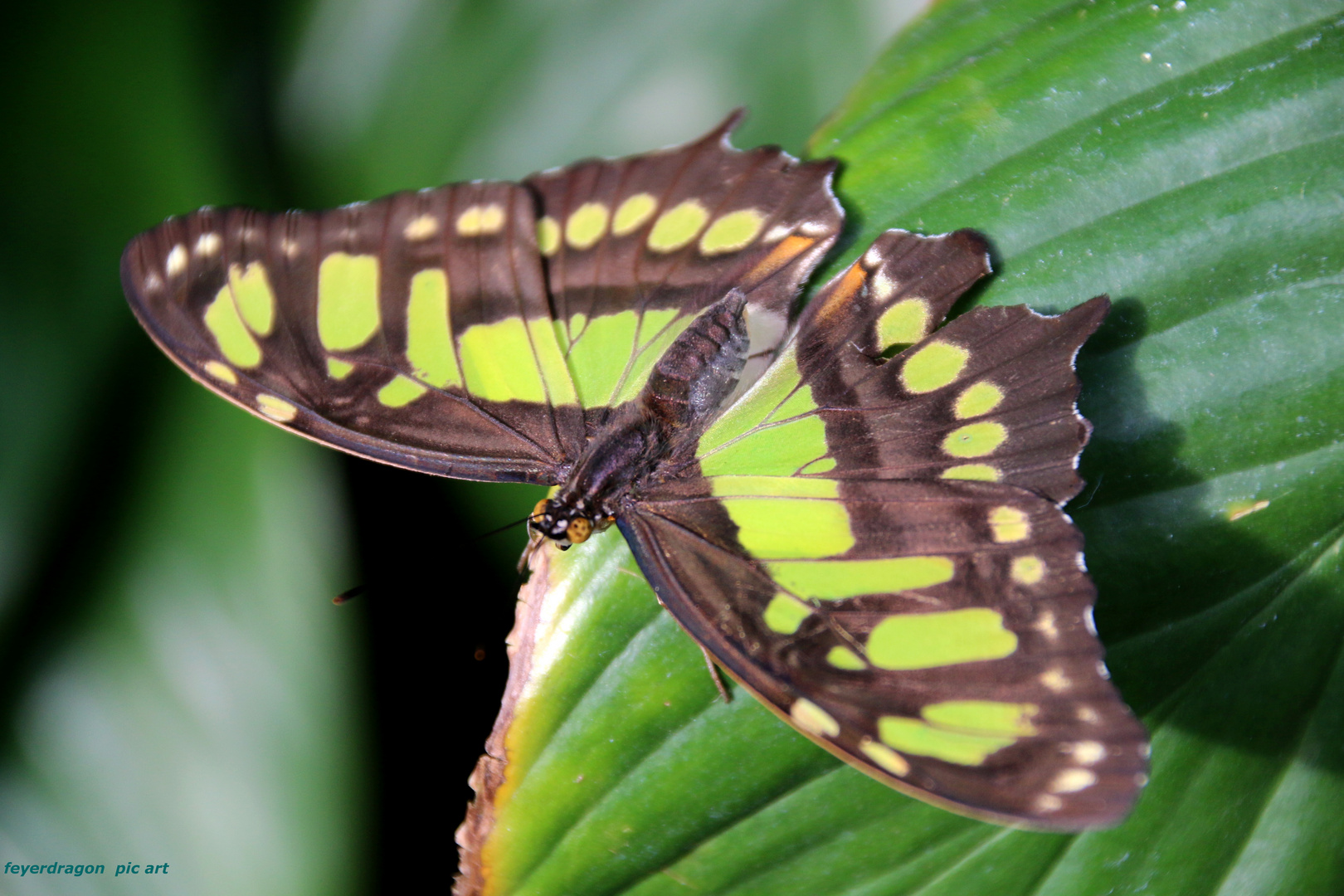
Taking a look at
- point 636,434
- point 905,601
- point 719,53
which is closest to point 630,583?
point 636,434

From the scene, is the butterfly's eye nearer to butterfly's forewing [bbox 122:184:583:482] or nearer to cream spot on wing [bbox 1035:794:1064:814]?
butterfly's forewing [bbox 122:184:583:482]

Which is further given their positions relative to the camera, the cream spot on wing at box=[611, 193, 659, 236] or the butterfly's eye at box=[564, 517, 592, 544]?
the cream spot on wing at box=[611, 193, 659, 236]

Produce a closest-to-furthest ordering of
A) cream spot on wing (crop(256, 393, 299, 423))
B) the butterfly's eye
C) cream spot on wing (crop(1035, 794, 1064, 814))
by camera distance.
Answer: cream spot on wing (crop(1035, 794, 1064, 814)) → the butterfly's eye → cream spot on wing (crop(256, 393, 299, 423))

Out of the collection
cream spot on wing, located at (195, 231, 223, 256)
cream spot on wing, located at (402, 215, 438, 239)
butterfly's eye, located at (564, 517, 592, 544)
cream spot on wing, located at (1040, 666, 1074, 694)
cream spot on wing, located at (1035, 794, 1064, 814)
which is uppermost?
cream spot on wing, located at (195, 231, 223, 256)

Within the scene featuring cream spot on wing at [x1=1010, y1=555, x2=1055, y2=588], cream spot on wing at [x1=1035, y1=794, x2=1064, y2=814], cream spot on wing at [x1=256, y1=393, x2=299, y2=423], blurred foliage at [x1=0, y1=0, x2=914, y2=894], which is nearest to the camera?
cream spot on wing at [x1=1035, y1=794, x2=1064, y2=814]

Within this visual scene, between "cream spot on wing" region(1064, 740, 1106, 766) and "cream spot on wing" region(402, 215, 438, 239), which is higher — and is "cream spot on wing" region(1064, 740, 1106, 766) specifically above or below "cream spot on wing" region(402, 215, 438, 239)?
below

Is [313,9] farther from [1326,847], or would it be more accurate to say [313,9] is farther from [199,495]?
[1326,847]

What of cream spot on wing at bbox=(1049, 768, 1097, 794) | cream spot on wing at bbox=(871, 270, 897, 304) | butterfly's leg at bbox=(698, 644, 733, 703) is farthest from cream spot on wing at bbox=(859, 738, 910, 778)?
cream spot on wing at bbox=(871, 270, 897, 304)

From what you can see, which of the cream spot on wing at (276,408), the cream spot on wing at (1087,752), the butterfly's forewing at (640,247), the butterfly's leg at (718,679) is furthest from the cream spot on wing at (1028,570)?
the cream spot on wing at (276,408)
